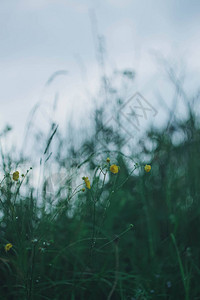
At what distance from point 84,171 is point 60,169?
0.67ft

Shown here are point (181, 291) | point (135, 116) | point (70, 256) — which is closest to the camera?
point (181, 291)

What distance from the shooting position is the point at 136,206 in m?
2.40

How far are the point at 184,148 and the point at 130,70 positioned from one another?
0.70 meters

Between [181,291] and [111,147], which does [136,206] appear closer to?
[111,147]

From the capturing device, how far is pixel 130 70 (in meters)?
2.16

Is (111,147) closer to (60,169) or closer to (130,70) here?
(60,169)

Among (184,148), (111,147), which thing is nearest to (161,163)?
(184,148)

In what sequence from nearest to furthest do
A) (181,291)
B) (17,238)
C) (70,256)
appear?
1. (17,238)
2. (181,291)
3. (70,256)

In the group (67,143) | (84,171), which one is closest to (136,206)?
(84,171)

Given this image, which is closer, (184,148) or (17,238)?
(17,238)

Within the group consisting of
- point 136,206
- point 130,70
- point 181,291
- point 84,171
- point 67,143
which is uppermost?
point 130,70

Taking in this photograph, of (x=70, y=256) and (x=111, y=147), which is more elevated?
(x=111, y=147)

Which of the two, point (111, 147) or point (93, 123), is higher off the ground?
point (93, 123)

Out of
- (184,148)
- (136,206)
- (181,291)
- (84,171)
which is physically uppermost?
(184,148)
